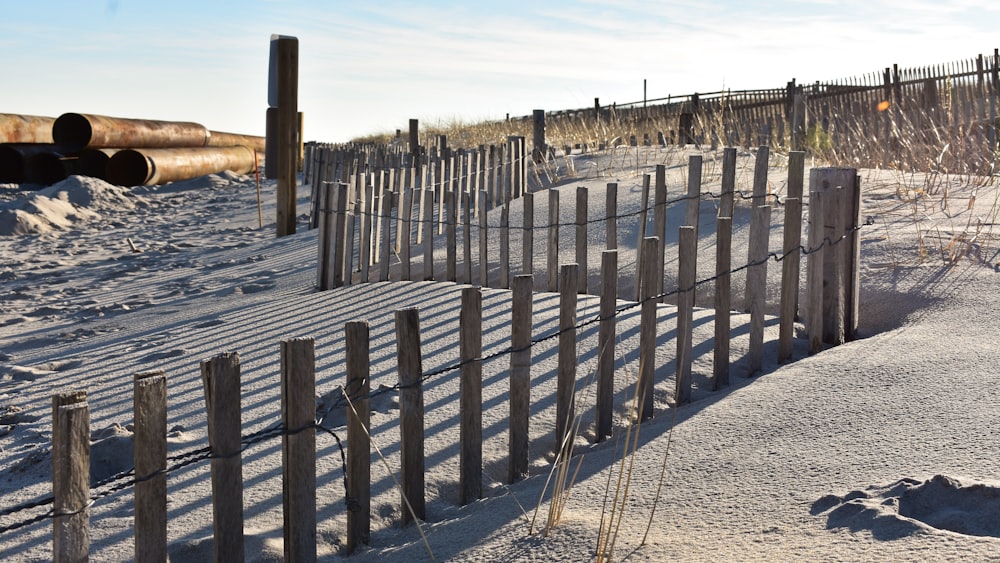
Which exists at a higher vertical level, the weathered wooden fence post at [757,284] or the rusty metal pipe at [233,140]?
the rusty metal pipe at [233,140]

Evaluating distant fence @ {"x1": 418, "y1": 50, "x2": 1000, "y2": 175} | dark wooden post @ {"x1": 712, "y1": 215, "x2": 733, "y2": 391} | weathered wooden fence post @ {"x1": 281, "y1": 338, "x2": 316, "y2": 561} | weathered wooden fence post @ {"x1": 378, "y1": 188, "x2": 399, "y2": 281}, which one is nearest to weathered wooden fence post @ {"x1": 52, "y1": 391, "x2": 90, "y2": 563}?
weathered wooden fence post @ {"x1": 281, "y1": 338, "x2": 316, "y2": 561}

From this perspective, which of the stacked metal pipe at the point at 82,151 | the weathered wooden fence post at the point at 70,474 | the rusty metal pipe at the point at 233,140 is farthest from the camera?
the rusty metal pipe at the point at 233,140

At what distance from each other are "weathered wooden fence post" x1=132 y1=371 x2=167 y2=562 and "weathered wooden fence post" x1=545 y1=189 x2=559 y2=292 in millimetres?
3719

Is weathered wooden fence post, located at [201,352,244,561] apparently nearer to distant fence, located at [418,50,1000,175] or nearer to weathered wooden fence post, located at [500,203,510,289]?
weathered wooden fence post, located at [500,203,510,289]

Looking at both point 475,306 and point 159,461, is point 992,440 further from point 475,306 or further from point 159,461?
point 159,461

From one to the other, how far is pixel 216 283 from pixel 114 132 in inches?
357

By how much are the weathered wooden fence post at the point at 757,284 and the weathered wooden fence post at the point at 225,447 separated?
251 centimetres

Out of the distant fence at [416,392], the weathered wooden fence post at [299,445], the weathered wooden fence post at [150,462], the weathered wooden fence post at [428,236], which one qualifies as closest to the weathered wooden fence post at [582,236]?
the weathered wooden fence post at [428,236]

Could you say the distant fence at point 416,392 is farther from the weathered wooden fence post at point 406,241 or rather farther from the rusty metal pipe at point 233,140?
the rusty metal pipe at point 233,140

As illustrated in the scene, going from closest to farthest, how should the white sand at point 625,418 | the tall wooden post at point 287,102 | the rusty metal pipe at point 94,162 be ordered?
the white sand at point 625,418 → the tall wooden post at point 287,102 → the rusty metal pipe at point 94,162

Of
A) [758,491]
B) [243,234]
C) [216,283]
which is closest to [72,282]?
[216,283]

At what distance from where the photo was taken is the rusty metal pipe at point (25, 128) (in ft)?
49.0

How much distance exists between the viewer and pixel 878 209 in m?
6.70

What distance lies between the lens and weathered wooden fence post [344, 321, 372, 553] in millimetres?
2543
